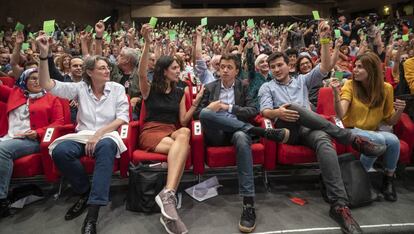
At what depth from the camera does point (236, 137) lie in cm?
212

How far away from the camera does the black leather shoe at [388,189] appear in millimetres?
2165

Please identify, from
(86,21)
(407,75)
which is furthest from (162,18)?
(407,75)

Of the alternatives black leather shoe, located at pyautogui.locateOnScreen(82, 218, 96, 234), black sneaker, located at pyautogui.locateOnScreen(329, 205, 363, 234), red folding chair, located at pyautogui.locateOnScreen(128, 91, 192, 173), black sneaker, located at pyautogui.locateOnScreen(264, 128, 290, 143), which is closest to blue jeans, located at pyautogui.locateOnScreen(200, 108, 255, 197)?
black sneaker, located at pyautogui.locateOnScreen(264, 128, 290, 143)

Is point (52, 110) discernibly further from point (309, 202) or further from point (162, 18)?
point (162, 18)

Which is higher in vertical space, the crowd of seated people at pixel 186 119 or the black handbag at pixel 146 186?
the crowd of seated people at pixel 186 119

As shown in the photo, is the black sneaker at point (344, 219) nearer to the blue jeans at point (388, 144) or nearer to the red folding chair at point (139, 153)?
the blue jeans at point (388, 144)

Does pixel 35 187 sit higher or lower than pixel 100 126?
lower

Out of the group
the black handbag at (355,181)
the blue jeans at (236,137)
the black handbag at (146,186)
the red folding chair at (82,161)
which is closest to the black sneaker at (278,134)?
the blue jeans at (236,137)

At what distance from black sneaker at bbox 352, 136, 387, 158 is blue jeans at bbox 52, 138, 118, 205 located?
5.44 ft

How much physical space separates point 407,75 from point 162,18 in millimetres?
13137

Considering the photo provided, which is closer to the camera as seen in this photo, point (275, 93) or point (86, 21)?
point (275, 93)

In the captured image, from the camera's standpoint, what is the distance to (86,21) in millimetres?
12172

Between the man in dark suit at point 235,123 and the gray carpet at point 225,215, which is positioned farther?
the man in dark suit at point 235,123

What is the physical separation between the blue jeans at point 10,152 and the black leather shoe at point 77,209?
445mm
